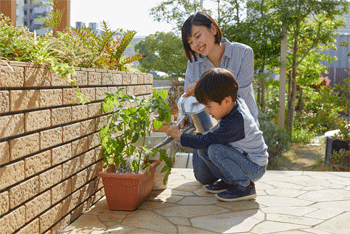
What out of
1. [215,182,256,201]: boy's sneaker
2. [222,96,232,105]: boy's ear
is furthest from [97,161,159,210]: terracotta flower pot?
[222,96,232,105]: boy's ear

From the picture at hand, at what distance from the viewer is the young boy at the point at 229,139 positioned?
A: 7.79 feet

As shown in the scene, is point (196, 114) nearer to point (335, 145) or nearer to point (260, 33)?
point (335, 145)

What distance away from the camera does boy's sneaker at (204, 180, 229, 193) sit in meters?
2.93

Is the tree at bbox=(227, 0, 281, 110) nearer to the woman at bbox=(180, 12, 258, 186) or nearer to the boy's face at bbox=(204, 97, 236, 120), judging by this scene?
the woman at bbox=(180, 12, 258, 186)

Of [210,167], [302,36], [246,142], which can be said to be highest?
[302,36]

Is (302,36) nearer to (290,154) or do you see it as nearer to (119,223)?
(290,154)

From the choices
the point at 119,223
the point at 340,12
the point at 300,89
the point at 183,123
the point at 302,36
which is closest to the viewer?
the point at 119,223

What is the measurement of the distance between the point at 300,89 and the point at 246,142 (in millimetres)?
7321

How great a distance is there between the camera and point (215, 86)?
91.8 inches

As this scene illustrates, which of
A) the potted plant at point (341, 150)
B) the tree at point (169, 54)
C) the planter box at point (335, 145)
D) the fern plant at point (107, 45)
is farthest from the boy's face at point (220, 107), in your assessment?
the tree at point (169, 54)

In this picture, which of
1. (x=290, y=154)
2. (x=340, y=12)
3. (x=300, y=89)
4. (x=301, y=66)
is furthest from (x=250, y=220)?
(x=300, y=89)

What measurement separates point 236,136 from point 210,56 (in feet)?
2.72

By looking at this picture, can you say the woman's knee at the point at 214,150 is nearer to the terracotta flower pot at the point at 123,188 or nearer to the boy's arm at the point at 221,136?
the boy's arm at the point at 221,136

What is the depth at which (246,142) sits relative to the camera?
2.59 m
